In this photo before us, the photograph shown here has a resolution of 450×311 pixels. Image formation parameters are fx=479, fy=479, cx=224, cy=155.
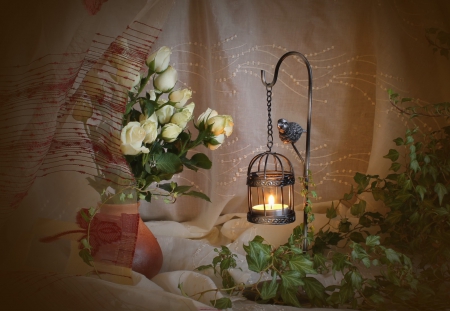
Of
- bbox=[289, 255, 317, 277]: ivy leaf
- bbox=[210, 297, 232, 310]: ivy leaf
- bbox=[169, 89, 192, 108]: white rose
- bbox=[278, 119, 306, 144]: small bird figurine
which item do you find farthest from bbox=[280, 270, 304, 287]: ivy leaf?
bbox=[169, 89, 192, 108]: white rose

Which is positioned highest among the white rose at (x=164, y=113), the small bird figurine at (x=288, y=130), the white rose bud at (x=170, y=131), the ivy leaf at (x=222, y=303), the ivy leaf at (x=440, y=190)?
the white rose at (x=164, y=113)

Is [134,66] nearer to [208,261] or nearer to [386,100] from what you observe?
[208,261]

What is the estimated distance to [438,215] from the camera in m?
1.02

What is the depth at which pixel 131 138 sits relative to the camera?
0.85 meters

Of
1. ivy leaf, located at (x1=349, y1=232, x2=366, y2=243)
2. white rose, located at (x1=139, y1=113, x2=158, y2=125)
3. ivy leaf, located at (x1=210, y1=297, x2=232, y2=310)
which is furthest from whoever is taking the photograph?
ivy leaf, located at (x1=349, y1=232, x2=366, y2=243)

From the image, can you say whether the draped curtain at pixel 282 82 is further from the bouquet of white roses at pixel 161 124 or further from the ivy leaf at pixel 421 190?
the ivy leaf at pixel 421 190

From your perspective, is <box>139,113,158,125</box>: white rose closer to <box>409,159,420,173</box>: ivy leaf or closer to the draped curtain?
the draped curtain

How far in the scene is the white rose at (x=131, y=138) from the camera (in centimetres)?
85

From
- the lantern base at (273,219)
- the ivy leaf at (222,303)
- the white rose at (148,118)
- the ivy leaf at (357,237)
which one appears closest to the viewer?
the ivy leaf at (222,303)

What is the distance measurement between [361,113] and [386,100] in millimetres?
125

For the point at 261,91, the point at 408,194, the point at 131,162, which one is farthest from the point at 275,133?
the point at 131,162

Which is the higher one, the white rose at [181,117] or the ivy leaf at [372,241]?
the white rose at [181,117]

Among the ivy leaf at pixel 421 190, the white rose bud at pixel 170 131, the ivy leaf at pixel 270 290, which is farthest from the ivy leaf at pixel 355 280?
the white rose bud at pixel 170 131

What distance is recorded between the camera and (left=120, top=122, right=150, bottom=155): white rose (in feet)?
2.77
